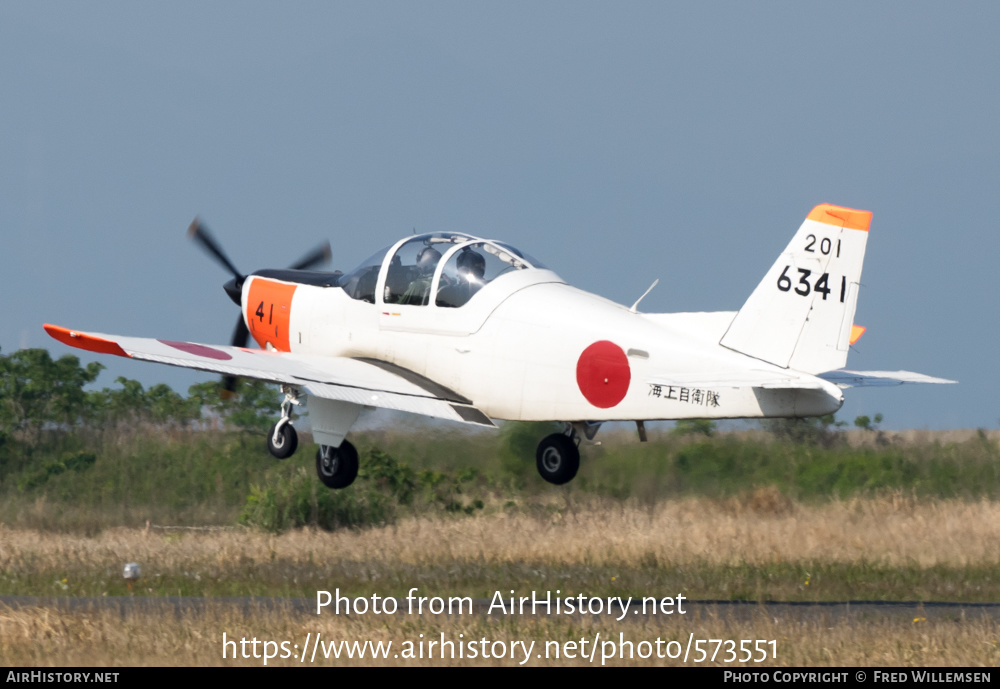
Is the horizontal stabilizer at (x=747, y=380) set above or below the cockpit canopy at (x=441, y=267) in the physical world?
below

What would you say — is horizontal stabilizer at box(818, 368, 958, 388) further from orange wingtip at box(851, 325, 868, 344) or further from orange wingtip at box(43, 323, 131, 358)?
orange wingtip at box(43, 323, 131, 358)

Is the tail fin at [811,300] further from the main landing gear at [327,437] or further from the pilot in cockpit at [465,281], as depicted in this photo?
the main landing gear at [327,437]

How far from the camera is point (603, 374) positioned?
1509 cm

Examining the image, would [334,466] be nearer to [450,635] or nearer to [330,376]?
[330,376]

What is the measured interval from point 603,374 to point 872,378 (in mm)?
3156

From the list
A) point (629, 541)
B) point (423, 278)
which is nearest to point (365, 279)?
point (423, 278)

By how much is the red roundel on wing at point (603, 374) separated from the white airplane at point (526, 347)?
0.02m

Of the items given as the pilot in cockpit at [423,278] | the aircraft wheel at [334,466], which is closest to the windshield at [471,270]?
the pilot in cockpit at [423,278]

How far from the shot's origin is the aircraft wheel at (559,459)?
54.6 feet

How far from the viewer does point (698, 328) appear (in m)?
15.2

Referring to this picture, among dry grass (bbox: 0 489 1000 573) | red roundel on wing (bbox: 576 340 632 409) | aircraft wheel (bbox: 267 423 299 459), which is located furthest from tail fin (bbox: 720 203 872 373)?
dry grass (bbox: 0 489 1000 573)

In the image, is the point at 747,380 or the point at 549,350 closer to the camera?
the point at 747,380
